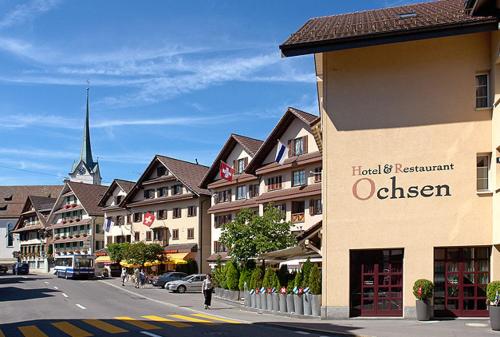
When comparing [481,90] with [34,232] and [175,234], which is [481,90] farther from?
[34,232]

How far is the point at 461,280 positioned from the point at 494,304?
3761 mm

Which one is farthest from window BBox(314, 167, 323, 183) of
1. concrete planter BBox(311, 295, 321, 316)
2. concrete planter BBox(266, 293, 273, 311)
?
concrete planter BBox(311, 295, 321, 316)

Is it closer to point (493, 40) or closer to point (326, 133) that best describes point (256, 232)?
point (326, 133)

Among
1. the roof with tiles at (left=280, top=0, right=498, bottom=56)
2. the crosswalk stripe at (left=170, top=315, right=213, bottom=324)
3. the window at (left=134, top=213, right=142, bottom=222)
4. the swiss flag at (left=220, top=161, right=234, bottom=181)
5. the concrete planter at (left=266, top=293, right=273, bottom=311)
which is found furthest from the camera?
the window at (left=134, top=213, right=142, bottom=222)

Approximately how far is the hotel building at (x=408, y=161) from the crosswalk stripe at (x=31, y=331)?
387 inches

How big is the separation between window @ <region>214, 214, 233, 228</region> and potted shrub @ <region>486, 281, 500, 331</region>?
42.5m

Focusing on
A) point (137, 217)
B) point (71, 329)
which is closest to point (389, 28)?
point (71, 329)

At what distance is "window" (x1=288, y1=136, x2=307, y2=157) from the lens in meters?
50.4

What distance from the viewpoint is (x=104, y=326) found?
20.9 metres

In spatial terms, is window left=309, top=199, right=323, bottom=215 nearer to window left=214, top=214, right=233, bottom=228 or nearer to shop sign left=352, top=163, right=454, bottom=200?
window left=214, top=214, right=233, bottom=228

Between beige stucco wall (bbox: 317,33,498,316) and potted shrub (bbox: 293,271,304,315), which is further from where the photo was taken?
potted shrub (bbox: 293,271,304,315)

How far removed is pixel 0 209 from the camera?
117625 millimetres

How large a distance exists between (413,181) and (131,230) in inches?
2240

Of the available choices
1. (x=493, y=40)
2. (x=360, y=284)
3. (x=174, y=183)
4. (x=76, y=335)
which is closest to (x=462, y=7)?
(x=493, y=40)
